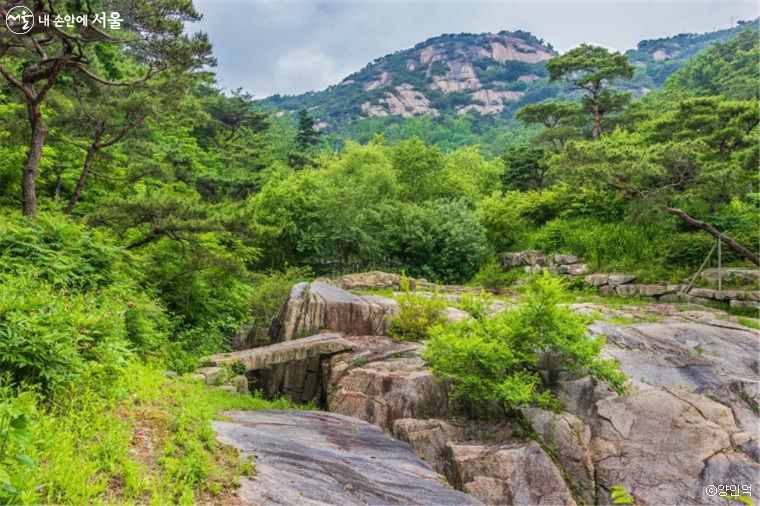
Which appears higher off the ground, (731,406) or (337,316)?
(337,316)

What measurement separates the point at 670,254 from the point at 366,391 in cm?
1131

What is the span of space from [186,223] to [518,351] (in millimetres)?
6538

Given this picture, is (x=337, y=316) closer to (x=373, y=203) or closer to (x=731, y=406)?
(x=731, y=406)

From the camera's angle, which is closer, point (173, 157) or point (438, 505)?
point (438, 505)

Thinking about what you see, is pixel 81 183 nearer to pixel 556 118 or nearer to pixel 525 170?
pixel 525 170

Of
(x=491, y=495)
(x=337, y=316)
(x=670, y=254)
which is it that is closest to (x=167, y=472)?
(x=491, y=495)

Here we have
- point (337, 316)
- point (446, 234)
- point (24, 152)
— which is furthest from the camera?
point (446, 234)

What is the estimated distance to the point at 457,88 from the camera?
9688cm

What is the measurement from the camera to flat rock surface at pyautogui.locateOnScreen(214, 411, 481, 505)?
3373 mm

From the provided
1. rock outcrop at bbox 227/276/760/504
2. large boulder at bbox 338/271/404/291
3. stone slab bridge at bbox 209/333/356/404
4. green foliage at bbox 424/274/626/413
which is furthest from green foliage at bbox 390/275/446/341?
large boulder at bbox 338/271/404/291

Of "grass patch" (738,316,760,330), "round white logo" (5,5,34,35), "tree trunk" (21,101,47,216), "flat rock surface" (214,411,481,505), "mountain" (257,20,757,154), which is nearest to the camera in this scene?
"flat rock surface" (214,411,481,505)

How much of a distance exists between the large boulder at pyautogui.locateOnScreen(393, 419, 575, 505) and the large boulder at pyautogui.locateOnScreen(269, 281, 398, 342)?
329 centimetres

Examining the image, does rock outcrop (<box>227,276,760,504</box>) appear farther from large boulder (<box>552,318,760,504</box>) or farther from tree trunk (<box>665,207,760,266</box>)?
tree trunk (<box>665,207,760,266</box>)

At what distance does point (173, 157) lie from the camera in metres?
18.3
